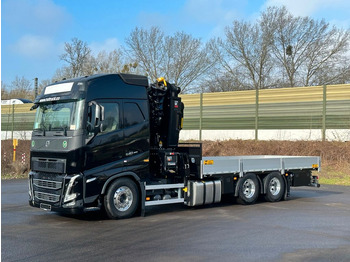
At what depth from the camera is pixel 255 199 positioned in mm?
12719

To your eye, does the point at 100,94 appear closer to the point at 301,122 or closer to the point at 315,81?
the point at 301,122

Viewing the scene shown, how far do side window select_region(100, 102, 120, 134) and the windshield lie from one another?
58cm

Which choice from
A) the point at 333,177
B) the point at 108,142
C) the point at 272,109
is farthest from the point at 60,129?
the point at 272,109

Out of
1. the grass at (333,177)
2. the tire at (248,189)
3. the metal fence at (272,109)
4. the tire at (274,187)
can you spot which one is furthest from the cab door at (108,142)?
the metal fence at (272,109)

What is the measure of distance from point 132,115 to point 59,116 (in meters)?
1.70

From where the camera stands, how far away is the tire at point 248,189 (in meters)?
12.3

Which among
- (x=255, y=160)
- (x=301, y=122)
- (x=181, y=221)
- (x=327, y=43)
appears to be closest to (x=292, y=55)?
(x=327, y=43)

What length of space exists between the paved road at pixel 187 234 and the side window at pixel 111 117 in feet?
7.00

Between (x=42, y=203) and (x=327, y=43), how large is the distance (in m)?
37.7

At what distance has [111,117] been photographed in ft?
32.4

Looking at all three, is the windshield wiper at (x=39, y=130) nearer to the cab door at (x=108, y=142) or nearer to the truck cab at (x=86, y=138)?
the truck cab at (x=86, y=138)

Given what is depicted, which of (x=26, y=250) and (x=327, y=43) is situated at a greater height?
(x=327, y=43)

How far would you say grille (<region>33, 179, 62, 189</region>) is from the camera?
9.46 metres

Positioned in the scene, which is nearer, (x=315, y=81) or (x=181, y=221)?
(x=181, y=221)
